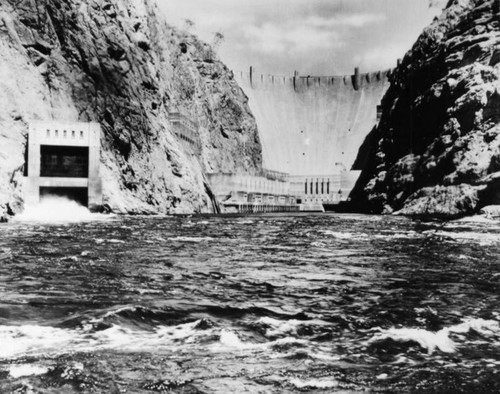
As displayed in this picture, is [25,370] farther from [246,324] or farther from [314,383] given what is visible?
[246,324]

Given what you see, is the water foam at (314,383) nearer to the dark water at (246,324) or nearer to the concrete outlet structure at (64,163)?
the dark water at (246,324)

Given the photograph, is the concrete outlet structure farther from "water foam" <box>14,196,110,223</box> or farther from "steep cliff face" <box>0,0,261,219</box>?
"steep cliff face" <box>0,0,261,219</box>

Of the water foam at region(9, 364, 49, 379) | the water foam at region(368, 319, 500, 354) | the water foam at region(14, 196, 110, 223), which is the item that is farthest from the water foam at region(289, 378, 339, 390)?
the water foam at region(14, 196, 110, 223)

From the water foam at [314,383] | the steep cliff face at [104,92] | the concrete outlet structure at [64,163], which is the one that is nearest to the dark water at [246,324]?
the water foam at [314,383]

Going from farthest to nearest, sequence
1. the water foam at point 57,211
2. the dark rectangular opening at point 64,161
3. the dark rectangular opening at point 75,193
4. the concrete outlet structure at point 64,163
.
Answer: the dark rectangular opening at point 75,193 → the dark rectangular opening at point 64,161 → the concrete outlet structure at point 64,163 → the water foam at point 57,211

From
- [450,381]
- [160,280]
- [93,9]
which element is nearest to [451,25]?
[93,9]

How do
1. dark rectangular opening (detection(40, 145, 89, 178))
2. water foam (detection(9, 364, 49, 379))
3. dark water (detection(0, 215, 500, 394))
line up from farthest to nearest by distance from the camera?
dark rectangular opening (detection(40, 145, 89, 178)) < dark water (detection(0, 215, 500, 394)) < water foam (detection(9, 364, 49, 379))

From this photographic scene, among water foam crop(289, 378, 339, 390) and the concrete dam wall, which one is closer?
water foam crop(289, 378, 339, 390)
